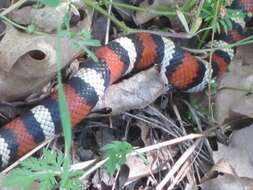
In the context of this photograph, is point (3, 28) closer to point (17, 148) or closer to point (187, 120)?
point (17, 148)

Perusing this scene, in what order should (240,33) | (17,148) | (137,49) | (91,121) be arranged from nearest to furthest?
(17,148) → (91,121) → (137,49) → (240,33)

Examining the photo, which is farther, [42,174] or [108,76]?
[108,76]

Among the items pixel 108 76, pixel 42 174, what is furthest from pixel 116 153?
pixel 108 76

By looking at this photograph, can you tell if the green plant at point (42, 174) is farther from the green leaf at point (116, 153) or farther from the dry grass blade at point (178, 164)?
the dry grass blade at point (178, 164)

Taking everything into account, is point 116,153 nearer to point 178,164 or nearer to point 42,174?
point 42,174

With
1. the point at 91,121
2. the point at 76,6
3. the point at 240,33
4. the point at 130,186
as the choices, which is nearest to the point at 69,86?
the point at 91,121

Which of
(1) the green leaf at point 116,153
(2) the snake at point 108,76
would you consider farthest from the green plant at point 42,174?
(2) the snake at point 108,76

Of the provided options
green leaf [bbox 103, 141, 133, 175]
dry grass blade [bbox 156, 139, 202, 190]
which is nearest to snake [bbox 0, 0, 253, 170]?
dry grass blade [bbox 156, 139, 202, 190]

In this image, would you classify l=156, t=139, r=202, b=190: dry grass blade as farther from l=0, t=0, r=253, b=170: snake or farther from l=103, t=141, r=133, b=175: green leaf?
l=103, t=141, r=133, b=175: green leaf

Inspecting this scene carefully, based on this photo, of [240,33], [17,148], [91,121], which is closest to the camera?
[17,148]
